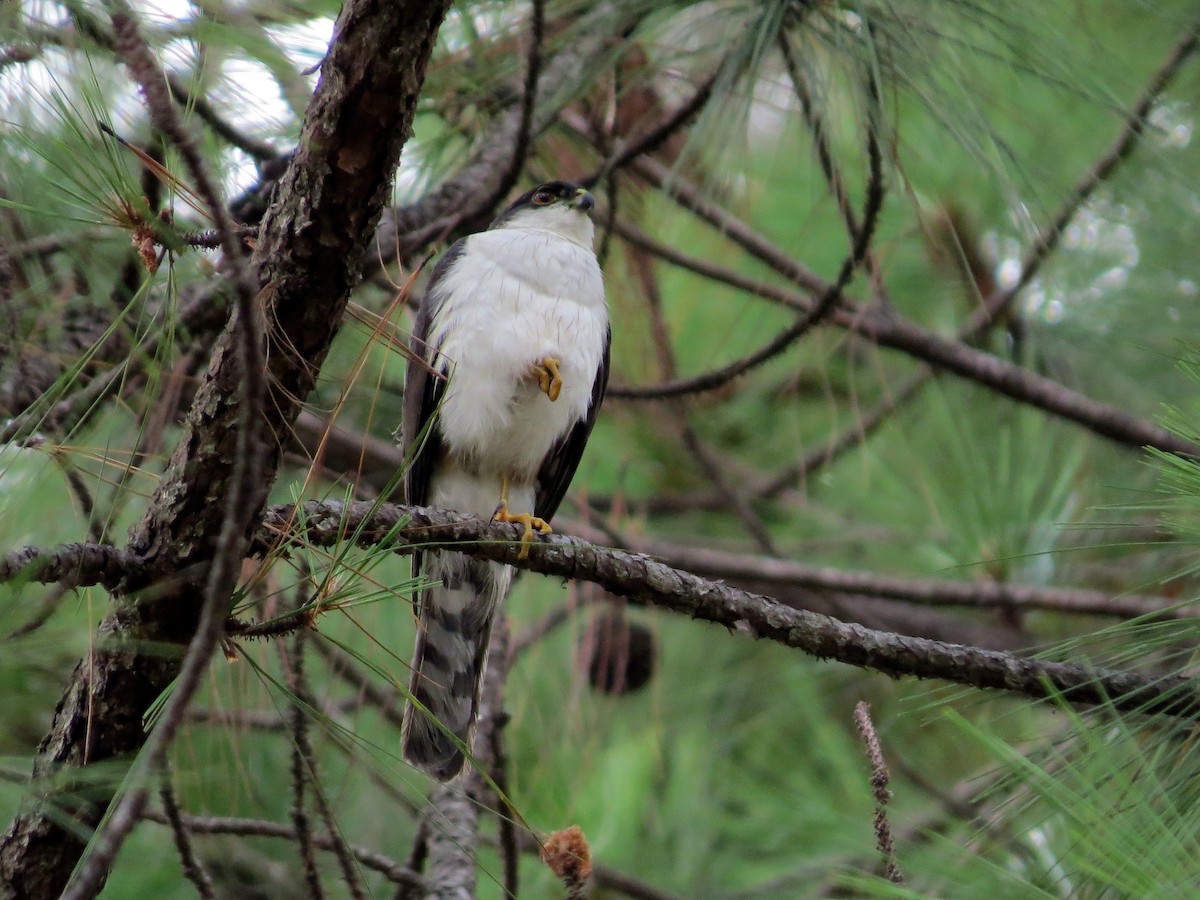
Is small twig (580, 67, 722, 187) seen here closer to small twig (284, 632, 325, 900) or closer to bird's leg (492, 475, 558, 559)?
bird's leg (492, 475, 558, 559)

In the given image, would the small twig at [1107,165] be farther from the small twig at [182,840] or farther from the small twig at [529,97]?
the small twig at [182,840]

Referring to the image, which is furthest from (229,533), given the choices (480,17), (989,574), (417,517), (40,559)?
(989,574)

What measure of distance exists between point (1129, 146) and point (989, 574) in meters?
1.58

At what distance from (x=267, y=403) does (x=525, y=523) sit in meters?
0.85

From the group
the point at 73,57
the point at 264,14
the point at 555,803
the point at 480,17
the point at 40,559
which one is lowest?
the point at 555,803

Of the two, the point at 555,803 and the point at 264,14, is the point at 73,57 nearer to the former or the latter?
the point at 264,14

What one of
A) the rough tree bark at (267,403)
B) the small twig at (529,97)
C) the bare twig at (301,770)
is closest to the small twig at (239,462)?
the rough tree bark at (267,403)

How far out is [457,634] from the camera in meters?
3.56

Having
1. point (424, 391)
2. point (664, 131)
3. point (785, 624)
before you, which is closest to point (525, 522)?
point (785, 624)

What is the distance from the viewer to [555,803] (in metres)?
3.49

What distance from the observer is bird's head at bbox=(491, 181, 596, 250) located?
12.4ft

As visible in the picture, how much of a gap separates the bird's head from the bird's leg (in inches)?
34.5

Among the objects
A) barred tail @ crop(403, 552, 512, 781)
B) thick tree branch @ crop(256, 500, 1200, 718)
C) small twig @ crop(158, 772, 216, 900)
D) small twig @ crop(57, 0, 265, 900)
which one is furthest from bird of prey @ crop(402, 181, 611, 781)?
small twig @ crop(57, 0, 265, 900)

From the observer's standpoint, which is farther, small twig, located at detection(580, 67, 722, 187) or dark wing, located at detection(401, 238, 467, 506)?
dark wing, located at detection(401, 238, 467, 506)
